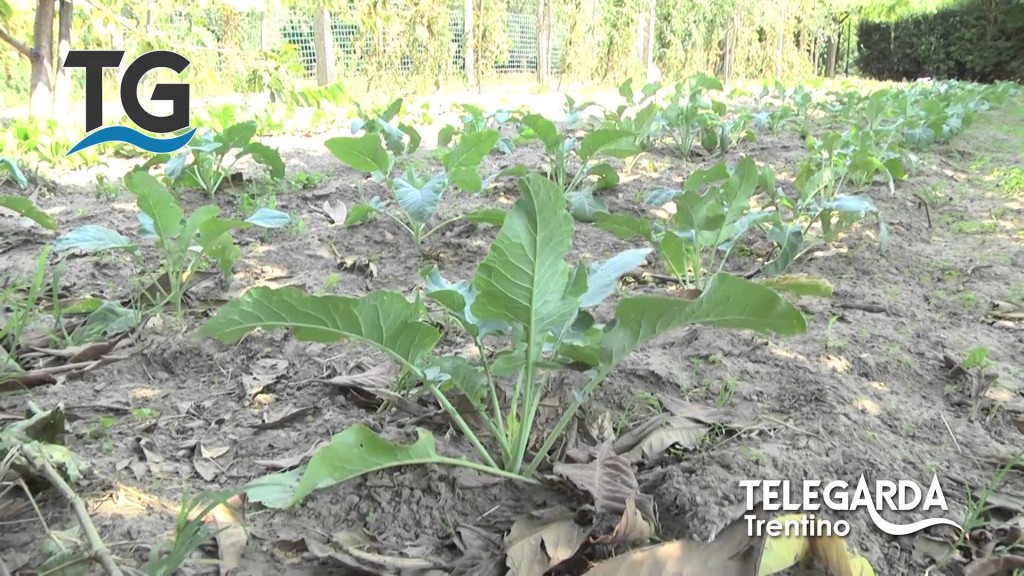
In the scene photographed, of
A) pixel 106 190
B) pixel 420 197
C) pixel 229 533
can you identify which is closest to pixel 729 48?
pixel 106 190

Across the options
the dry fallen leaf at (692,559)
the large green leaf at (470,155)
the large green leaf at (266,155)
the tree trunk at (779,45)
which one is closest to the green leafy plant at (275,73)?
the large green leaf at (266,155)

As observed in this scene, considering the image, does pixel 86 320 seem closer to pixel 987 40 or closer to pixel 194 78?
pixel 194 78

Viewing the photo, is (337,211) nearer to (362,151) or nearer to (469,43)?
(362,151)

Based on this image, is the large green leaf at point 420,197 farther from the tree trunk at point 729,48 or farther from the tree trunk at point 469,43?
the tree trunk at point 729,48

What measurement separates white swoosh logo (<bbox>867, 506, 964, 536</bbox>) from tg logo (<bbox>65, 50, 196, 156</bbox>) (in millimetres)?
3625

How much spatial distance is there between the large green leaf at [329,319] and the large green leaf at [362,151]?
1.29 m

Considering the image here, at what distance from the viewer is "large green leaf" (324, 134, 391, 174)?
7.67ft

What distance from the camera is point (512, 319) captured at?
1.19 meters

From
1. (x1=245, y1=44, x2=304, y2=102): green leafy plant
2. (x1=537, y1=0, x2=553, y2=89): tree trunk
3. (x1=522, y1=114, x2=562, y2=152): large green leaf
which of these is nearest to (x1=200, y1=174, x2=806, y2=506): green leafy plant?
(x1=522, y1=114, x2=562, y2=152): large green leaf

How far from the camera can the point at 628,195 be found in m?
3.30

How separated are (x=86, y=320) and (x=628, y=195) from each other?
7.48 ft

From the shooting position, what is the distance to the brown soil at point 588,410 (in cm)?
114

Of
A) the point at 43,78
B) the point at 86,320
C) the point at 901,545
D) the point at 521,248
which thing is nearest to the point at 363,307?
the point at 521,248

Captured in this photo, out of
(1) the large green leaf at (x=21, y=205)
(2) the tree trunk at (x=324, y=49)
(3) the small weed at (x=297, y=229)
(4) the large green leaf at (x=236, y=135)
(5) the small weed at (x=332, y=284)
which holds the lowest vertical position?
(5) the small weed at (x=332, y=284)
